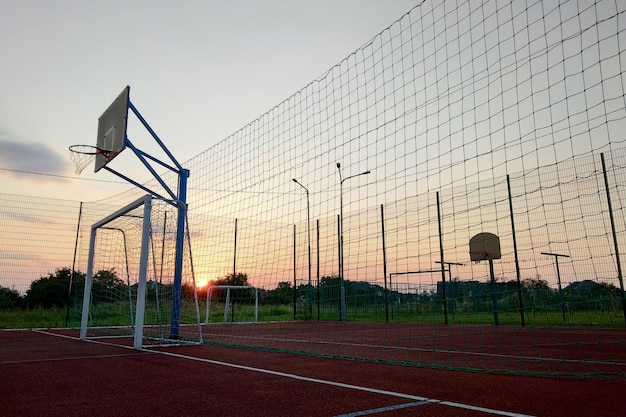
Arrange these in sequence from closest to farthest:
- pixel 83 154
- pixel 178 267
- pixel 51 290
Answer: pixel 178 267, pixel 83 154, pixel 51 290

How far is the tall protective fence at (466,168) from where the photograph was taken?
486 cm

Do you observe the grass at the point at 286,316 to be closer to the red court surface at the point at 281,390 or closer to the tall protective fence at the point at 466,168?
the tall protective fence at the point at 466,168

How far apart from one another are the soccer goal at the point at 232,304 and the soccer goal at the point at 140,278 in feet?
15.6

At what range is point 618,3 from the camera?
14.0 ft

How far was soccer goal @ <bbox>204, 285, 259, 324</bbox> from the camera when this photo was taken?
16453 millimetres

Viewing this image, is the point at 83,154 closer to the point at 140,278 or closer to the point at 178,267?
the point at 178,267

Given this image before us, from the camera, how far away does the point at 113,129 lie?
344 inches

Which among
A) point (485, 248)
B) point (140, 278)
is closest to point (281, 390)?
point (140, 278)

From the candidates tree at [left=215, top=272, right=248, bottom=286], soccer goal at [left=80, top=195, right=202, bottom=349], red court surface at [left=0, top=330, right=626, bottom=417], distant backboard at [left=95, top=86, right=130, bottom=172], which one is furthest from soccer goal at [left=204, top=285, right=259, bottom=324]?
red court surface at [left=0, top=330, right=626, bottom=417]

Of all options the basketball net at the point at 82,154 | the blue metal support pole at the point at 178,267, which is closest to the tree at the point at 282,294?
the blue metal support pole at the point at 178,267

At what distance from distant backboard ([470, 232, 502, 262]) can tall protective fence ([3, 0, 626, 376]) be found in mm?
346

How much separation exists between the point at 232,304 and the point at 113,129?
32.3 feet

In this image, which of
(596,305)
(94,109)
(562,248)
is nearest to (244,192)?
(94,109)

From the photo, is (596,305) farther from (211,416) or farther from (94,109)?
(94,109)
